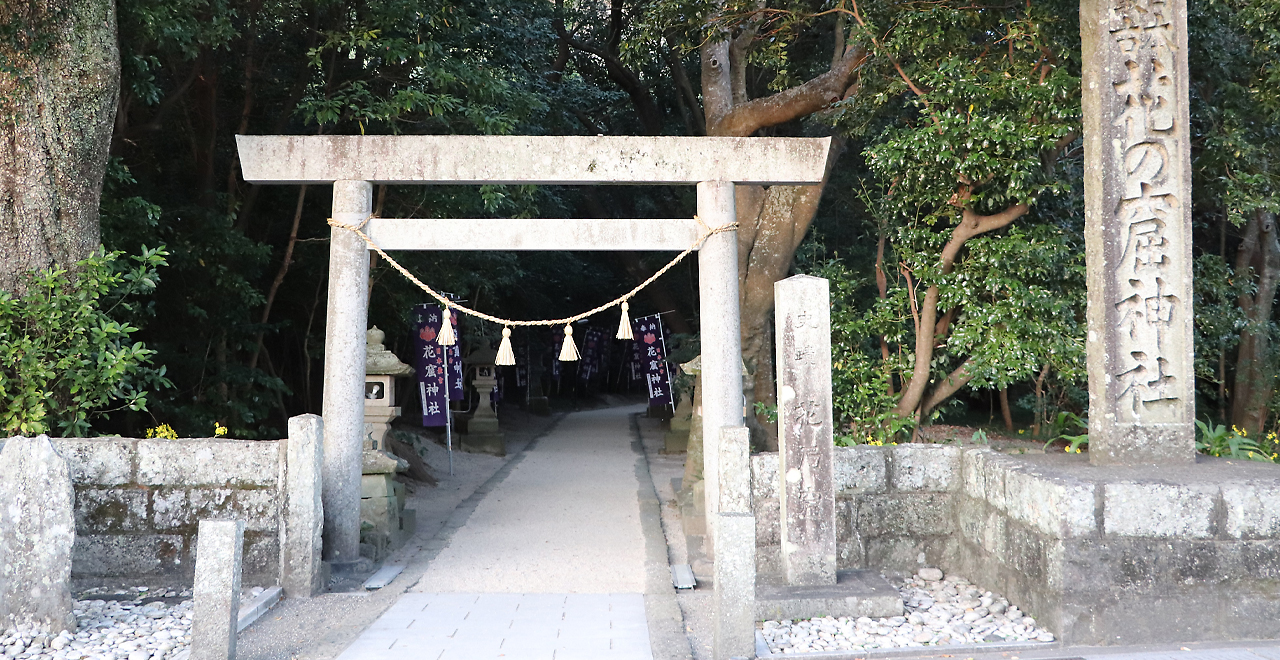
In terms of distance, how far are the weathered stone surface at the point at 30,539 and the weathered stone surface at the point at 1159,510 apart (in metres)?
5.92

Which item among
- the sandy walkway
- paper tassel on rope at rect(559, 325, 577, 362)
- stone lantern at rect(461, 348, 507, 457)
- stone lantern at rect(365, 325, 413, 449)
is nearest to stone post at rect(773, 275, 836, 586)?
the sandy walkway

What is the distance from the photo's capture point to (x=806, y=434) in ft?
18.5

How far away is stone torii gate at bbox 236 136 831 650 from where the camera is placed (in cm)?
648

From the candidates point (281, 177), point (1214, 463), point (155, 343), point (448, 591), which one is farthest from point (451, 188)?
point (1214, 463)

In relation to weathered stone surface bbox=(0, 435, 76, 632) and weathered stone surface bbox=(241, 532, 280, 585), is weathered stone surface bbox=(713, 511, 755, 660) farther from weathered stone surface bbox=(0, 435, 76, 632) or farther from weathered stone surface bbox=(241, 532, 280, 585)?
weathered stone surface bbox=(0, 435, 76, 632)

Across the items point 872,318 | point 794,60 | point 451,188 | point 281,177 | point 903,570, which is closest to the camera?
point 903,570

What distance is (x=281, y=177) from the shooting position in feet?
21.5

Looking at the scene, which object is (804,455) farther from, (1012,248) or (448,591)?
(1012,248)

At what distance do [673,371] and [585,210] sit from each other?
12.7 ft

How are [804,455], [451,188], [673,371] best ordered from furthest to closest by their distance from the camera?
[673,371] → [451,188] → [804,455]

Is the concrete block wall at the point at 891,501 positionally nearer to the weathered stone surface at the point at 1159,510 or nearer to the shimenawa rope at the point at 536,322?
the weathered stone surface at the point at 1159,510

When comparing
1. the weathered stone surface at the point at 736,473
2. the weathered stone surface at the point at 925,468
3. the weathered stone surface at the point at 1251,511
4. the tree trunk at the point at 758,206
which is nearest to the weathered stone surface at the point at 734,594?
the weathered stone surface at the point at 736,473

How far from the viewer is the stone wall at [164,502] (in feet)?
Result: 18.9

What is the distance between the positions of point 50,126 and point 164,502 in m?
3.08
